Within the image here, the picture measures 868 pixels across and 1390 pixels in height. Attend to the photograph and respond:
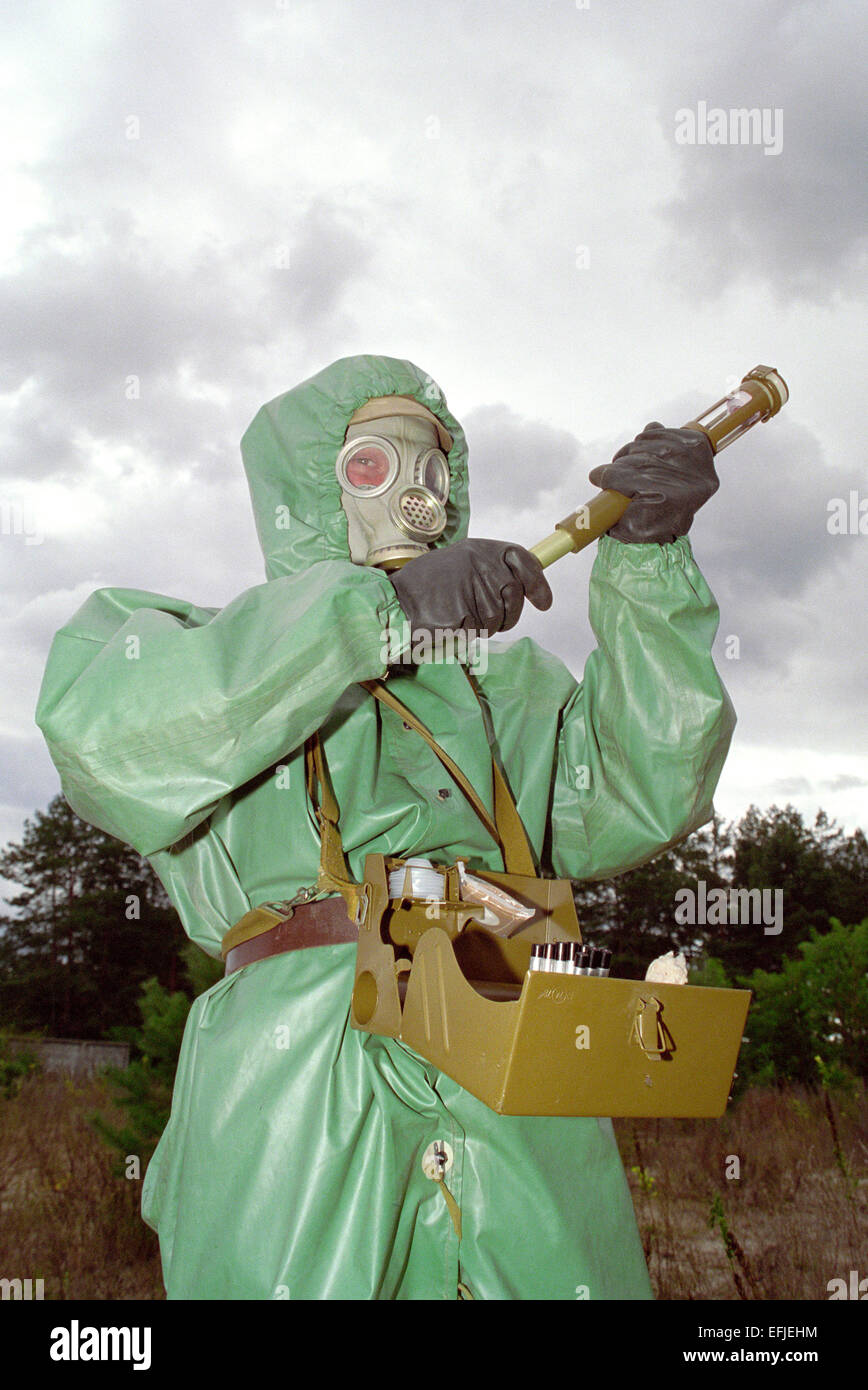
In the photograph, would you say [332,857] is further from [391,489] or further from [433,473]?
[433,473]

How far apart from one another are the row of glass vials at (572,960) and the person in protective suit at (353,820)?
0.52 metres

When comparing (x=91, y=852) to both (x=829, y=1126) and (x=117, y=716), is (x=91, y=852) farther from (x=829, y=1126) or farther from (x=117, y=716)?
(x=117, y=716)

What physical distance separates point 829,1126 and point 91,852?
876cm

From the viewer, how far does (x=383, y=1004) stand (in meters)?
1.68

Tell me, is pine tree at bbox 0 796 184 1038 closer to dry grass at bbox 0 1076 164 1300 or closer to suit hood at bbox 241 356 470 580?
dry grass at bbox 0 1076 164 1300

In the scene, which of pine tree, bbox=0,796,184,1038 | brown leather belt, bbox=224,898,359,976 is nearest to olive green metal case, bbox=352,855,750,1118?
brown leather belt, bbox=224,898,359,976

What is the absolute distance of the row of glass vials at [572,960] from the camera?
1.42 metres

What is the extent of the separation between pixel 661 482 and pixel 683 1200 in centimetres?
577

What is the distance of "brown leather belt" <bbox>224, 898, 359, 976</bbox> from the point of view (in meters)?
1.91

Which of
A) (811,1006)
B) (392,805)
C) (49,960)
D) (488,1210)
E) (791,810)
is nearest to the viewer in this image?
(488,1210)

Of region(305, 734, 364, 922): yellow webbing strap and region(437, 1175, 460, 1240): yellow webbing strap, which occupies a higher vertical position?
region(305, 734, 364, 922): yellow webbing strap

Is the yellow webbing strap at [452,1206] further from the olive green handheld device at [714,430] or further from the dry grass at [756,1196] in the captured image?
the dry grass at [756,1196]

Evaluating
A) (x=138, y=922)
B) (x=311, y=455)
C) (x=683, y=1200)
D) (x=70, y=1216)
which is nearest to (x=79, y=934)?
(x=138, y=922)
